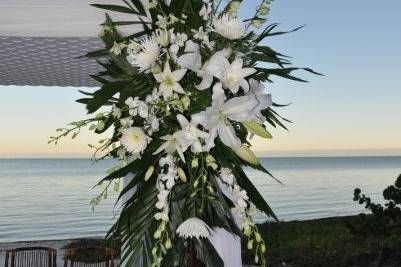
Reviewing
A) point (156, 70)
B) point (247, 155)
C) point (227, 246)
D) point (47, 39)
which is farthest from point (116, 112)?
point (47, 39)

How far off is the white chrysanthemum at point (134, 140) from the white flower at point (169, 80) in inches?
4.5

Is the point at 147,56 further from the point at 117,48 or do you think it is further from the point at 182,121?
the point at 182,121

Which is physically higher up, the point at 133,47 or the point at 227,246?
the point at 133,47

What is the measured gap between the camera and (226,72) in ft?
4.35

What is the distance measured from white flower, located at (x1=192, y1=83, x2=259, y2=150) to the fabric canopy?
689mm

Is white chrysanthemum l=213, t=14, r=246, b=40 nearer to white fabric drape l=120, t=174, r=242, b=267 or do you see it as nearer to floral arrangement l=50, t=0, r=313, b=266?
floral arrangement l=50, t=0, r=313, b=266

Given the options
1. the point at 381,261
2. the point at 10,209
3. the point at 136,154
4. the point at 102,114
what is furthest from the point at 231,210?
the point at 10,209

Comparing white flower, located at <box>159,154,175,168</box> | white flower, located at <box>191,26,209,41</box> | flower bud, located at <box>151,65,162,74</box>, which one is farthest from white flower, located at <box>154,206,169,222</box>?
white flower, located at <box>191,26,209,41</box>

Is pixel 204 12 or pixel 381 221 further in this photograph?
pixel 381 221

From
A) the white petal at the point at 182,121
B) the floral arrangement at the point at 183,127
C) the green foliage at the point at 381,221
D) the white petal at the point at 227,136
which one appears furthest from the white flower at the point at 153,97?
the green foliage at the point at 381,221

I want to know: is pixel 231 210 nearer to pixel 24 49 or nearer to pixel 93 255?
pixel 24 49

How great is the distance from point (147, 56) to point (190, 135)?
0.80 feet

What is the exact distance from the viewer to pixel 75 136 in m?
1.37

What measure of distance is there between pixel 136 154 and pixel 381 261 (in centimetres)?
683
